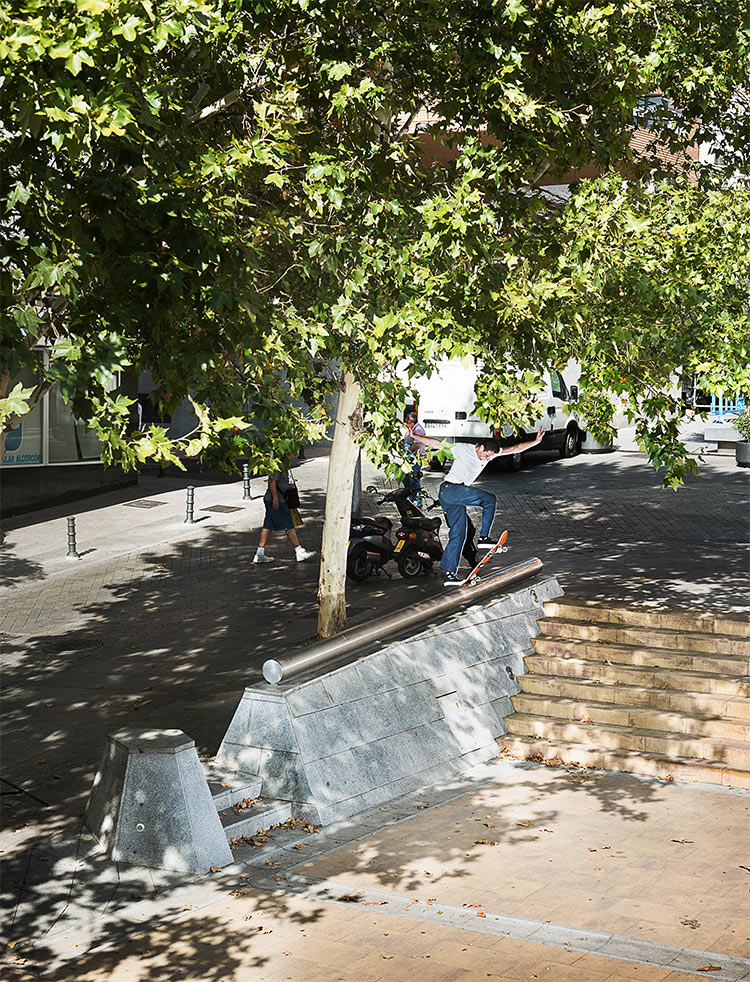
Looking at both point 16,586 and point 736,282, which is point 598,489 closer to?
point 16,586

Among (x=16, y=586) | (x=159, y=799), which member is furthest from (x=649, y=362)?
(x=16, y=586)

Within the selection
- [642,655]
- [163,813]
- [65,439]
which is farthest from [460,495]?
[65,439]

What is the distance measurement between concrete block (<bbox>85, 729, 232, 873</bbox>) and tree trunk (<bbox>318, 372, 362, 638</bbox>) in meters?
4.43

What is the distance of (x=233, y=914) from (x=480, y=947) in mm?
1468

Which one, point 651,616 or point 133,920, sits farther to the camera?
point 651,616

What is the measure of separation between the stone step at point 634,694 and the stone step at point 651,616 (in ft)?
2.33

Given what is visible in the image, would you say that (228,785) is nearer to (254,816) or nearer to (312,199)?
(254,816)

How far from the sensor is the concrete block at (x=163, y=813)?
773 centimetres

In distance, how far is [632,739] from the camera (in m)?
10.0

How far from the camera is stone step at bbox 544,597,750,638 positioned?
11.2m

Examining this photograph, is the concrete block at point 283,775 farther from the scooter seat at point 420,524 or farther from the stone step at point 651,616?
A: the scooter seat at point 420,524

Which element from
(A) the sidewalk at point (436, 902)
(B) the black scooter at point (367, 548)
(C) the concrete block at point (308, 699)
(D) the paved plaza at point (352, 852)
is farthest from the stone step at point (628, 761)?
(B) the black scooter at point (367, 548)

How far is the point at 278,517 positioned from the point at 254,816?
30.7 ft

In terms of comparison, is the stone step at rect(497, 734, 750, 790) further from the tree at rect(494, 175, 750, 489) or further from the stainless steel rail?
the tree at rect(494, 175, 750, 489)
